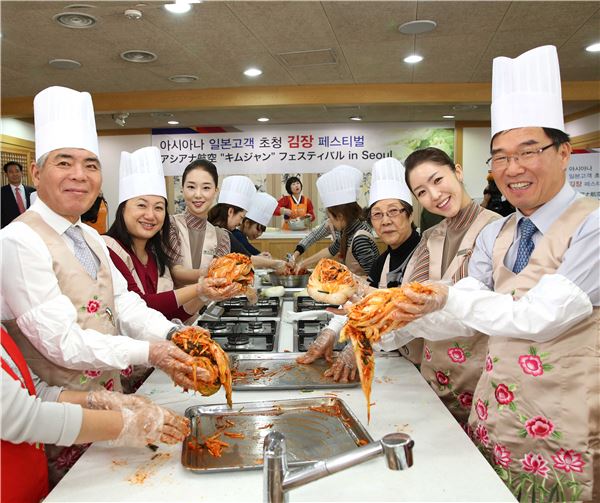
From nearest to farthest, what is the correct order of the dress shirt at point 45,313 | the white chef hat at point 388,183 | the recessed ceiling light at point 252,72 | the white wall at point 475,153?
1. the dress shirt at point 45,313
2. the white chef hat at point 388,183
3. the recessed ceiling light at point 252,72
4. the white wall at point 475,153

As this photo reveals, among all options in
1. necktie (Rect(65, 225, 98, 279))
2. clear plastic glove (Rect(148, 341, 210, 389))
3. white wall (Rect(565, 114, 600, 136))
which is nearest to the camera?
clear plastic glove (Rect(148, 341, 210, 389))

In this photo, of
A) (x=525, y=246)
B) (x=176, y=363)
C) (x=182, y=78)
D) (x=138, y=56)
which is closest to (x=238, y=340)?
(x=176, y=363)

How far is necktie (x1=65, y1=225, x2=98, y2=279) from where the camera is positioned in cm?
173

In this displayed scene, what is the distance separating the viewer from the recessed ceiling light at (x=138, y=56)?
541 centimetres

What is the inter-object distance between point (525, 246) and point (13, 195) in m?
7.95

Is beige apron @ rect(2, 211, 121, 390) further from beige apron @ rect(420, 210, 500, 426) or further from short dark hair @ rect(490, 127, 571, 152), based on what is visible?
short dark hair @ rect(490, 127, 571, 152)

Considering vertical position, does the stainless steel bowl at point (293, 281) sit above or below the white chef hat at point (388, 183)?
below

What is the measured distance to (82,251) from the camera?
1758 mm

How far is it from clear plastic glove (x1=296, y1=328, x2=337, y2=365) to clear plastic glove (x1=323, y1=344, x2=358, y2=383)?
0.54 ft

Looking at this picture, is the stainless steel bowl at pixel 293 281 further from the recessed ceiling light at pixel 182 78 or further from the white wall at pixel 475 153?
the white wall at pixel 475 153

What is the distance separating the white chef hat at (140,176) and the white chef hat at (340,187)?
1.74 metres

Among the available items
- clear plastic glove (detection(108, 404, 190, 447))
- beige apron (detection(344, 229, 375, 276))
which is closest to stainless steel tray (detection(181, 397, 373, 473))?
clear plastic glove (detection(108, 404, 190, 447))

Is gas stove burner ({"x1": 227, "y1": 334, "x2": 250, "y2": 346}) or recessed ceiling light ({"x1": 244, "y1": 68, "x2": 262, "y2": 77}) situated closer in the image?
gas stove burner ({"x1": 227, "y1": 334, "x2": 250, "y2": 346})

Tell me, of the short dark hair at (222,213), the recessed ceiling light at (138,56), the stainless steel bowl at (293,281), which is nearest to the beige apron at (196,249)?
the stainless steel bowl at (293,281)
